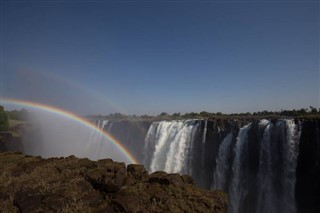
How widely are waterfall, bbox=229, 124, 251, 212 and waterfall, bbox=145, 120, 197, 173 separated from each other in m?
6.34

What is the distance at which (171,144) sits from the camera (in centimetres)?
3225

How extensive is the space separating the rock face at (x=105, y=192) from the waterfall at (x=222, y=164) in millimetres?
19320

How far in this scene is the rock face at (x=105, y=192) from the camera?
6.30 meters

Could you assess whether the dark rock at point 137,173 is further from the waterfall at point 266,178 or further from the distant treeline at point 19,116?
the distant treeline at point 19,116

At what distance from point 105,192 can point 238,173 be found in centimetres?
1991

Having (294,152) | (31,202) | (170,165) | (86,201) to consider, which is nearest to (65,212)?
(86,201)

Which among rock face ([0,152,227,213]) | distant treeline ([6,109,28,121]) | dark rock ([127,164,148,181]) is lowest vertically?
rock face ([0,152,227,213])

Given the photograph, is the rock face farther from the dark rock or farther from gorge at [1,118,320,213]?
gorge at [1,118,320,213]

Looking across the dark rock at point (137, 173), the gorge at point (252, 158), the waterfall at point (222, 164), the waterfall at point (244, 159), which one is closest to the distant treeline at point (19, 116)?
the gorge at point (252, 158)

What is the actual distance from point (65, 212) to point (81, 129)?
58518mm

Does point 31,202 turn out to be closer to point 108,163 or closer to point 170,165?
point 108,163

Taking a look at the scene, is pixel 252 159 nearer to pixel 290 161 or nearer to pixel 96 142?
pixel 290 161

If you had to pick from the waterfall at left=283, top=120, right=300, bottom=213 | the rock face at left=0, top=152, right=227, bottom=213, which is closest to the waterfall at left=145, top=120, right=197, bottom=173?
the waterfall at left=283, top=120, right=300, bottom=213

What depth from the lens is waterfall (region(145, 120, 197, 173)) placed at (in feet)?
100
